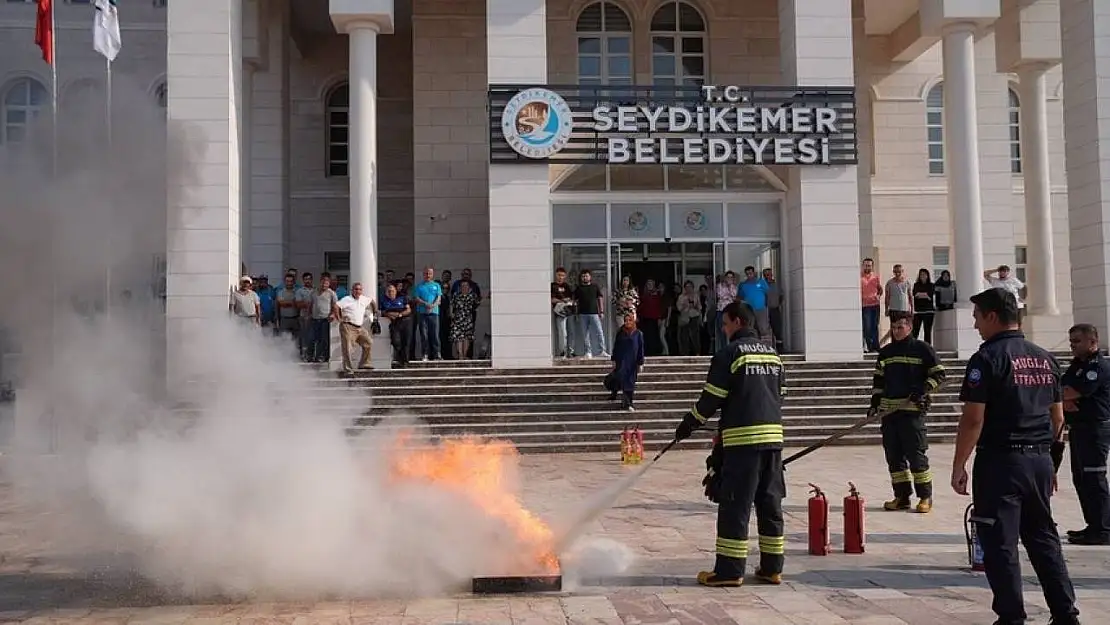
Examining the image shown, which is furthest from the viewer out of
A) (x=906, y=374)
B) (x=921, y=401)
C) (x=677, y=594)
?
(x=906, y=374)

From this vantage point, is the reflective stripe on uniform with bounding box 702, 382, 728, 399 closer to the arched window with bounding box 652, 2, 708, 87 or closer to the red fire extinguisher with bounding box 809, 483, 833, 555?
the red fire extinguisher with bounding box 809, 483, 833, 555

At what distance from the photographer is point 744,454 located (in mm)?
6609

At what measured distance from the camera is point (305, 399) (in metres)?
8.42

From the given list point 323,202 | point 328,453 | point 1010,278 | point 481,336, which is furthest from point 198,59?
point 1010,278

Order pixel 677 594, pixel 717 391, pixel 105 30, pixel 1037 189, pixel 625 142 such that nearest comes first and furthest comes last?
pixel 677 594
pixel 717 391
pixel 105 30
pixel 625 142
pixel 1037 189

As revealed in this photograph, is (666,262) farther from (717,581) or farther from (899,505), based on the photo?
(717,581)

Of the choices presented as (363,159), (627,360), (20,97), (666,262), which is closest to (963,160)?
(666,262)

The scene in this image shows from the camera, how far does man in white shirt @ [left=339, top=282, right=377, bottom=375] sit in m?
16.8

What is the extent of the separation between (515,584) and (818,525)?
8.74ft

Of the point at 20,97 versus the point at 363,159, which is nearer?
the point at 363,159

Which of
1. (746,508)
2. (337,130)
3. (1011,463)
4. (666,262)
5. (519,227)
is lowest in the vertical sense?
(746,508)

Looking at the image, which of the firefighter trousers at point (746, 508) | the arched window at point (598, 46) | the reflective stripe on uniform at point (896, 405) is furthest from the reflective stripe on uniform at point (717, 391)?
the arched window at point (598, 46)

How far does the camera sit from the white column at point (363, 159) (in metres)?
18.2

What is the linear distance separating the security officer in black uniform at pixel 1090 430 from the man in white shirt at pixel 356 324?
469 inches
